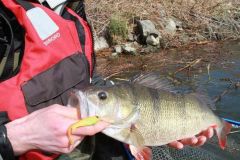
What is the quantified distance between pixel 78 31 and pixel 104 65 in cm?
651

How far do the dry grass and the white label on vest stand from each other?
8.30m

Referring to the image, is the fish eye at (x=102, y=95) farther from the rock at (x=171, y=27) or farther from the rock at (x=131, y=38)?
the rock at (x=171, y=27)

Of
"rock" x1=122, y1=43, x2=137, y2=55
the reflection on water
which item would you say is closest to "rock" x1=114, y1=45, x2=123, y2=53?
"rock" x1=122, y1=43, x2=137, y2=55

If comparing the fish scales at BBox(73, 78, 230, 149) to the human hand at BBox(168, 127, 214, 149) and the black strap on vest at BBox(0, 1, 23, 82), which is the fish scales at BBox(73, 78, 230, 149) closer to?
the human hand at BBox(168, 127, 214, 149)

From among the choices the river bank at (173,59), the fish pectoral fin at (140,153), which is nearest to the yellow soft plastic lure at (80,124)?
the fish pectoral fin at (140,153)

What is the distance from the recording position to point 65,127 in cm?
206

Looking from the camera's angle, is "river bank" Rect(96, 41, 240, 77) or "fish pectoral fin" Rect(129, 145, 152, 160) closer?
"fish pectoral fin" Rect(129, 145, 152, 160)

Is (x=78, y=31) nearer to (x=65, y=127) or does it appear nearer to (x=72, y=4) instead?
(x=72, y=4)

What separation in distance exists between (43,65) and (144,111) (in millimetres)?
640

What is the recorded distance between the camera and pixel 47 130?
207 centimetres

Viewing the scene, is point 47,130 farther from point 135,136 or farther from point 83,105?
point 135,136

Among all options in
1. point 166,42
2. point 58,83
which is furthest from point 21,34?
point 166,42

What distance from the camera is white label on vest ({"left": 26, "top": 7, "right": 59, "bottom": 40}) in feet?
8.66

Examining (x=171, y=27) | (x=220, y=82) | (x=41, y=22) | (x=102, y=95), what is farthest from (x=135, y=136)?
(x=171, y=27)
